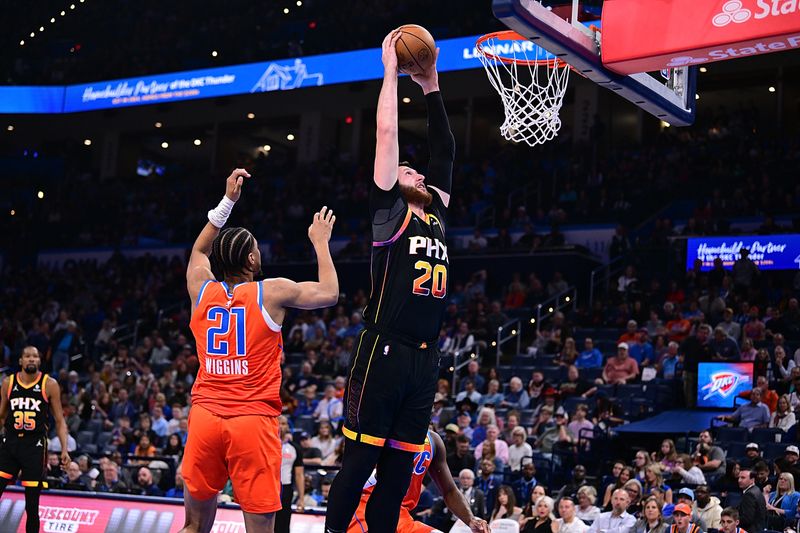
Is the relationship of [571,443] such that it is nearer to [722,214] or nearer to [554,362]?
[554,362]

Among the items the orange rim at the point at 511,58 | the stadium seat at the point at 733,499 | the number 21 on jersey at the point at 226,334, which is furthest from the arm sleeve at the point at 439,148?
the stadium seat at the point at 733,499

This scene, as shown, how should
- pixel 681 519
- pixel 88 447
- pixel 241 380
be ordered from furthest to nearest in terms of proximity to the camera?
pixel 88 447 → pixel 681 519 → pixel 241 380

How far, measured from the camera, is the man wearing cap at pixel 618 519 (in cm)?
1115

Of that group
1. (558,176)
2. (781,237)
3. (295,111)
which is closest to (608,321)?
(781,237)

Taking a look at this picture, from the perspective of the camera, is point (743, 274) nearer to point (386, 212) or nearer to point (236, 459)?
point (386, 212)

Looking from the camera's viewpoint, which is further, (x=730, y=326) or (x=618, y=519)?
(x=730, y=326)

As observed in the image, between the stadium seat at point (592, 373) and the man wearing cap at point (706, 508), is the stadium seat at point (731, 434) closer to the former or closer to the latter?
the man wearing cap at point (706, 508)

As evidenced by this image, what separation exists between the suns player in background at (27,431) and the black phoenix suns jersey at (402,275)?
5.89 m

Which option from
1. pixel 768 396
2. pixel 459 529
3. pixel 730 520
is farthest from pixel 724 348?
pixel 459 529

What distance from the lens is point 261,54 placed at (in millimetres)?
28656

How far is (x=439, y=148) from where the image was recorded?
18.3 ft

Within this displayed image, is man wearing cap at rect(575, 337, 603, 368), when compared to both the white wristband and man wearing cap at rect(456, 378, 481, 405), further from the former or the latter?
the white wristband

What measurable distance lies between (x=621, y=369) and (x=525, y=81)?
7.26 meters

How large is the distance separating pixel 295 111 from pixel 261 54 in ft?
12.5
